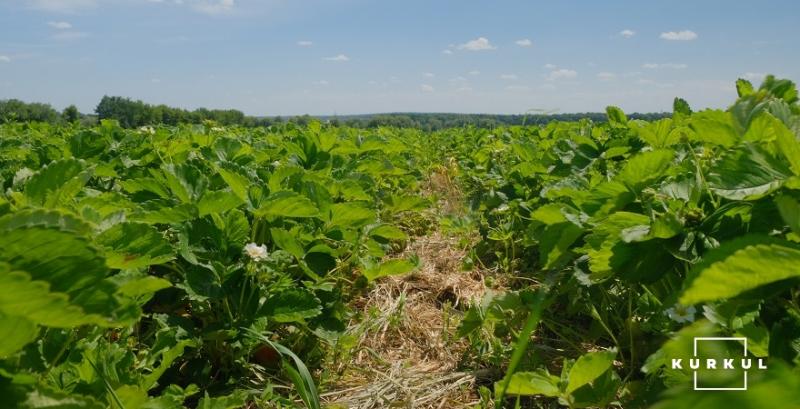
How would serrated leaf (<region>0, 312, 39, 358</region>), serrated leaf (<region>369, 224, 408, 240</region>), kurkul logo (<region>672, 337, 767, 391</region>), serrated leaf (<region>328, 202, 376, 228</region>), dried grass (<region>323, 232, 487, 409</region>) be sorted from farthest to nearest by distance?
1. serrated leaf (<region>369, 224, 408, 240</region>)
2. serrated leaf (<region>328, 202, 376, 228</region>)
3. dried grass (<region>323, 232, 487, 409</region>)
4. kurkul logo (<region>672, 337, 767, 391</region>)
5. serrated leaf (<region>0, 312, 39, 358</region>)

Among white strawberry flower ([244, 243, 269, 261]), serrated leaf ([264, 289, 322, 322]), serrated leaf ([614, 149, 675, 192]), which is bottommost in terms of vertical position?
serrated leaf ([264, 289, 322, 322])

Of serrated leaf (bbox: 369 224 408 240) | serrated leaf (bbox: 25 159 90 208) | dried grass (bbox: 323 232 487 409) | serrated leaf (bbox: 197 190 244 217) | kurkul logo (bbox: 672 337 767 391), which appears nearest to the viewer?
kurkul logo (bbox: 672 337 767 391)

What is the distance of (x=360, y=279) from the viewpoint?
275 cm

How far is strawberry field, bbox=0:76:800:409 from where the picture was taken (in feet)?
2.27

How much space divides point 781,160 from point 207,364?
1.81 metres

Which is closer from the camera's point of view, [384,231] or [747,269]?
[747,269]

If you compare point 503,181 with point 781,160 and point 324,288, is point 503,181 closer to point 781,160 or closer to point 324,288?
point 324,288

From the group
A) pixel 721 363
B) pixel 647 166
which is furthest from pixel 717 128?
pixel 721 363

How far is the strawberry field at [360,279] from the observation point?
0.69 m

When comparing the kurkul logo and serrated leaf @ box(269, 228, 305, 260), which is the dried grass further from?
the kurkul logo

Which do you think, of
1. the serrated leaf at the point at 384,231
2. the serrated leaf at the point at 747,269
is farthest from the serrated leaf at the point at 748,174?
the serrated leaf at the point at 384,231

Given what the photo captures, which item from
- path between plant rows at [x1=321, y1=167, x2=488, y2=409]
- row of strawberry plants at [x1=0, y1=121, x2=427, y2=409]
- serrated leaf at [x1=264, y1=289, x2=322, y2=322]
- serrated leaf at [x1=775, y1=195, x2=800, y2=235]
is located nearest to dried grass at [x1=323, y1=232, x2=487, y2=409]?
path between plant rows at [x1=321, y1=167, x2=488, y2=409]

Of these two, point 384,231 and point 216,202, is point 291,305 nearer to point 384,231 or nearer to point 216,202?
point 216,202

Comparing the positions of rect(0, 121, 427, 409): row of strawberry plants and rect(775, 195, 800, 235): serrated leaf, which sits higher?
rect(775, 195, 800, 235): serrated leaf
